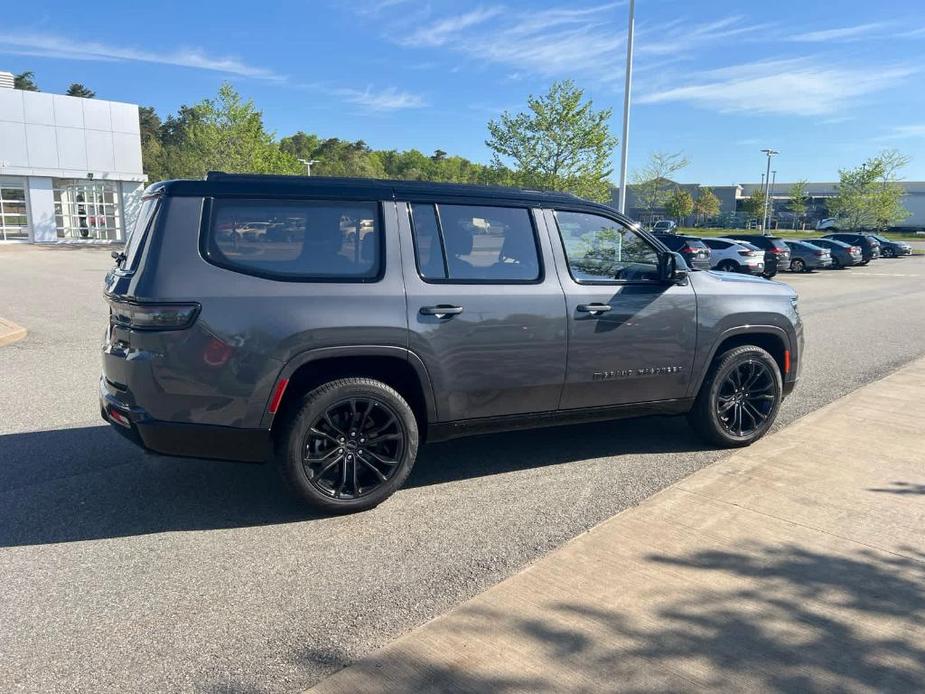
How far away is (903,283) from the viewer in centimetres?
2358

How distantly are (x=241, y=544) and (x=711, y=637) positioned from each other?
2.38 m

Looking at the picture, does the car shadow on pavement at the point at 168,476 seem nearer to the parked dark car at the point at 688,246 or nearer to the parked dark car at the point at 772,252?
the parked dark car at the point at 688,246

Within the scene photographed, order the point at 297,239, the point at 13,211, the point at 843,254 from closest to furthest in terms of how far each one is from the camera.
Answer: the point at 297,239 < the point at 843,254 < the point at 13,211

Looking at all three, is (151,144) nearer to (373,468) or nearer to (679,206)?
(679,206)

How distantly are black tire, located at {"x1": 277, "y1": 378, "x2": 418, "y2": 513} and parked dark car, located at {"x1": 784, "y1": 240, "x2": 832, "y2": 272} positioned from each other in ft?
95.7

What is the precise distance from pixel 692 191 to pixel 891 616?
351ft

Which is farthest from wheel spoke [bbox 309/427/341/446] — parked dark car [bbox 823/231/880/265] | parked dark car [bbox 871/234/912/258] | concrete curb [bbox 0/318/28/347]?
parked dark car [bbox 871/234/912/258]

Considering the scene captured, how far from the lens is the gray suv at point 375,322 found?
3.81 meters

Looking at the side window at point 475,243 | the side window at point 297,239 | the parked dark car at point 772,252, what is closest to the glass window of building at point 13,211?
the parked dark car at point 772,252

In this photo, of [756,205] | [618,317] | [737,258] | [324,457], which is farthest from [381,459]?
[756,205]

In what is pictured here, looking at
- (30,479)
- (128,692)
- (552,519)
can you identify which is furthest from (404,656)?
(30,479)

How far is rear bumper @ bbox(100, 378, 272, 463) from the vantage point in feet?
12.6

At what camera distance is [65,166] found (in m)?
34.0

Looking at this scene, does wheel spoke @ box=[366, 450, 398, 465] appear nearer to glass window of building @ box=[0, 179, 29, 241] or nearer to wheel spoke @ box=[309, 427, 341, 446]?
wheel spoke @ box=[309, 427, 341, 446]
